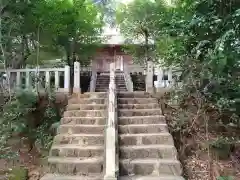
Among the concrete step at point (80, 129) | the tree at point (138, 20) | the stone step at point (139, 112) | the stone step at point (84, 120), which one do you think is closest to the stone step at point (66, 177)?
the concrete step at point (80, 129)

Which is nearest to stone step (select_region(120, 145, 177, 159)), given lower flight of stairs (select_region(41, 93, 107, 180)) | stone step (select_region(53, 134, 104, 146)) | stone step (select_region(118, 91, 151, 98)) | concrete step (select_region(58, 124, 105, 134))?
lower flight of stairs (select_region(41, 93, 107, 180))

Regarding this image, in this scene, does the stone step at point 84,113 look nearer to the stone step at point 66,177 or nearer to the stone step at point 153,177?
the stone step at point 66,177

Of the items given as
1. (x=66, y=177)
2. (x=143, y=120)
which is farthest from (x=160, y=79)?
(x=66, y=177)

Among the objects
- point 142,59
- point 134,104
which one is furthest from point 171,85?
point 142,59

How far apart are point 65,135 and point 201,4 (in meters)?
3.84

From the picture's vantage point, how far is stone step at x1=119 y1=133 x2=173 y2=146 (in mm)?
6719

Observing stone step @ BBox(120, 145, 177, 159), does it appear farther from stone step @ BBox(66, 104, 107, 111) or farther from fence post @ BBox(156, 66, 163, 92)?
fence post @ BBox(156, 66, 163, 92)

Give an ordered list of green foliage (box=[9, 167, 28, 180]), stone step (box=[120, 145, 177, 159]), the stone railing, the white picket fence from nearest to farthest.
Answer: the stone railing, green foliage (box=[9, 167, 28, 180]), stone step (box=[120, 145, 177, 159]), the white picket fence

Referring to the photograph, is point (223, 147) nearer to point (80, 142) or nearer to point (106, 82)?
point (80, 142)

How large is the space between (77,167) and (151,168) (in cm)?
137

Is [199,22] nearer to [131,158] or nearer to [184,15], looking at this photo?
[184,15]

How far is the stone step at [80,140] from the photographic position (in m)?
6.76

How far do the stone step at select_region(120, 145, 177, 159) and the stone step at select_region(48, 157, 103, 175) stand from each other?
55 cm

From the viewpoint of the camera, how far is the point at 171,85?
845 cm
